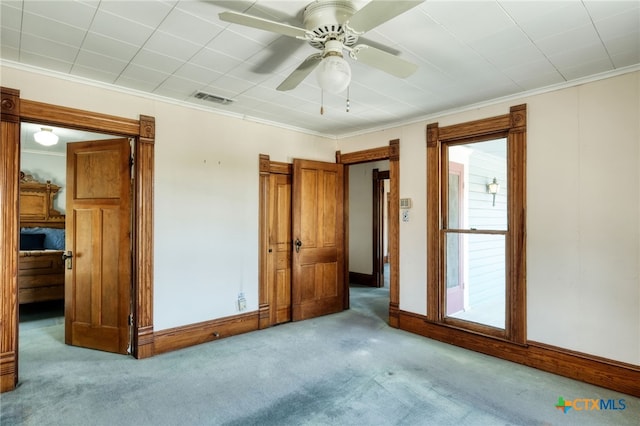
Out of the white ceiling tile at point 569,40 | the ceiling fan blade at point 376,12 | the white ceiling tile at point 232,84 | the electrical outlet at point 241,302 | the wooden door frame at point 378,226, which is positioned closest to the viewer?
the ceiling fan blade at point 376,12

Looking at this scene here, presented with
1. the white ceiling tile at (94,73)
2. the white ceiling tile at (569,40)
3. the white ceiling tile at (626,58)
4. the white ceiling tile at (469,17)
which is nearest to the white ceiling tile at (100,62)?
the white ceiling tile at (94,73)

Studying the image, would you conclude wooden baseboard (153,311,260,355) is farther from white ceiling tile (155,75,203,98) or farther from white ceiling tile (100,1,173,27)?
white ceiling tile (100,1,173,27)

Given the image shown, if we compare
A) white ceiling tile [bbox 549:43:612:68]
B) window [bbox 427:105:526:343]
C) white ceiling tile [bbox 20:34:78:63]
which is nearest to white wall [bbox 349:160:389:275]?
window [bbox 427:105:526:343]

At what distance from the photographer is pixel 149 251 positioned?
343cm

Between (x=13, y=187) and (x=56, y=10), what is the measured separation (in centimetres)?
155

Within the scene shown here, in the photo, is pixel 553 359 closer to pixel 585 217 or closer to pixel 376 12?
pixel 585 217

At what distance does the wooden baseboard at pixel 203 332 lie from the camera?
349 centimetres

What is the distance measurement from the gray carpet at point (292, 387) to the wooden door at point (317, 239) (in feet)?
3.08

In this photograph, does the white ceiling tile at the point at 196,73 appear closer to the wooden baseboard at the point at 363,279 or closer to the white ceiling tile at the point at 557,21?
the white ceiling tile at the point at 557,21

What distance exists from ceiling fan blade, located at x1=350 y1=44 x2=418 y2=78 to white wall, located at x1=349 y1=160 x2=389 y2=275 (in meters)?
5.09

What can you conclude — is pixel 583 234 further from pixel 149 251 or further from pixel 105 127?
pixel 105 127

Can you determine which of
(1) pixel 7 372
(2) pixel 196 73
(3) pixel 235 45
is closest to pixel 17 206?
(1) pixel 7 372

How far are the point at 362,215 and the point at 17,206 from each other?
5.86 metres

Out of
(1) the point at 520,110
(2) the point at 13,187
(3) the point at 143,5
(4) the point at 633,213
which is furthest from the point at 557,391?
(2) the point at 13,187
